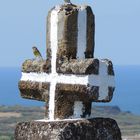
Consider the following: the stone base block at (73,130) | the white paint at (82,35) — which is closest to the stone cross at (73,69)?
the white paint at (82,35)

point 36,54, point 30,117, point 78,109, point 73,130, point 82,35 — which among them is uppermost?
point 82,35

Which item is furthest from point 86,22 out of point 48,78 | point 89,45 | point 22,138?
point 22,138

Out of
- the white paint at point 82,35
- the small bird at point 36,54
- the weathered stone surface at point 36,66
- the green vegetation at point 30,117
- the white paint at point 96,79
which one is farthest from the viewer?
the green vegetation at point 30,117

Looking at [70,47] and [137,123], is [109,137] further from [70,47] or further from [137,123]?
[137,123]

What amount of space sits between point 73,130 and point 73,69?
1.17ft

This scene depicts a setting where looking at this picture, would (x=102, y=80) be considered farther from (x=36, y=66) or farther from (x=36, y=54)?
(x=36, y=54)

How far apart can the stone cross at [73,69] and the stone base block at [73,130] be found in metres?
0.11

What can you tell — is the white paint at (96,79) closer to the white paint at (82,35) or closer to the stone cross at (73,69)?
the stone cross at (73,69)

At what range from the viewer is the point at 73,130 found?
4816 mm

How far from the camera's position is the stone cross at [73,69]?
4824 mm

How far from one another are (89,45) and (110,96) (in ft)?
1.11

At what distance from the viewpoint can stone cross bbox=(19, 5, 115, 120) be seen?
482 cm

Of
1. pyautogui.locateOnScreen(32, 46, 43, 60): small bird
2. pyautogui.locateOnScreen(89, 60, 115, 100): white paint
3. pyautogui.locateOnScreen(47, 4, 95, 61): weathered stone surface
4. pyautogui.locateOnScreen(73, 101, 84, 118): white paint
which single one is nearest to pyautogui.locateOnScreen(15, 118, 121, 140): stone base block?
pyautogui.locateOnScreen(73, 101, 84, 118): white paint

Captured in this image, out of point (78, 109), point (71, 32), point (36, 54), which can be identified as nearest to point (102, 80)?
point (78, 109)
